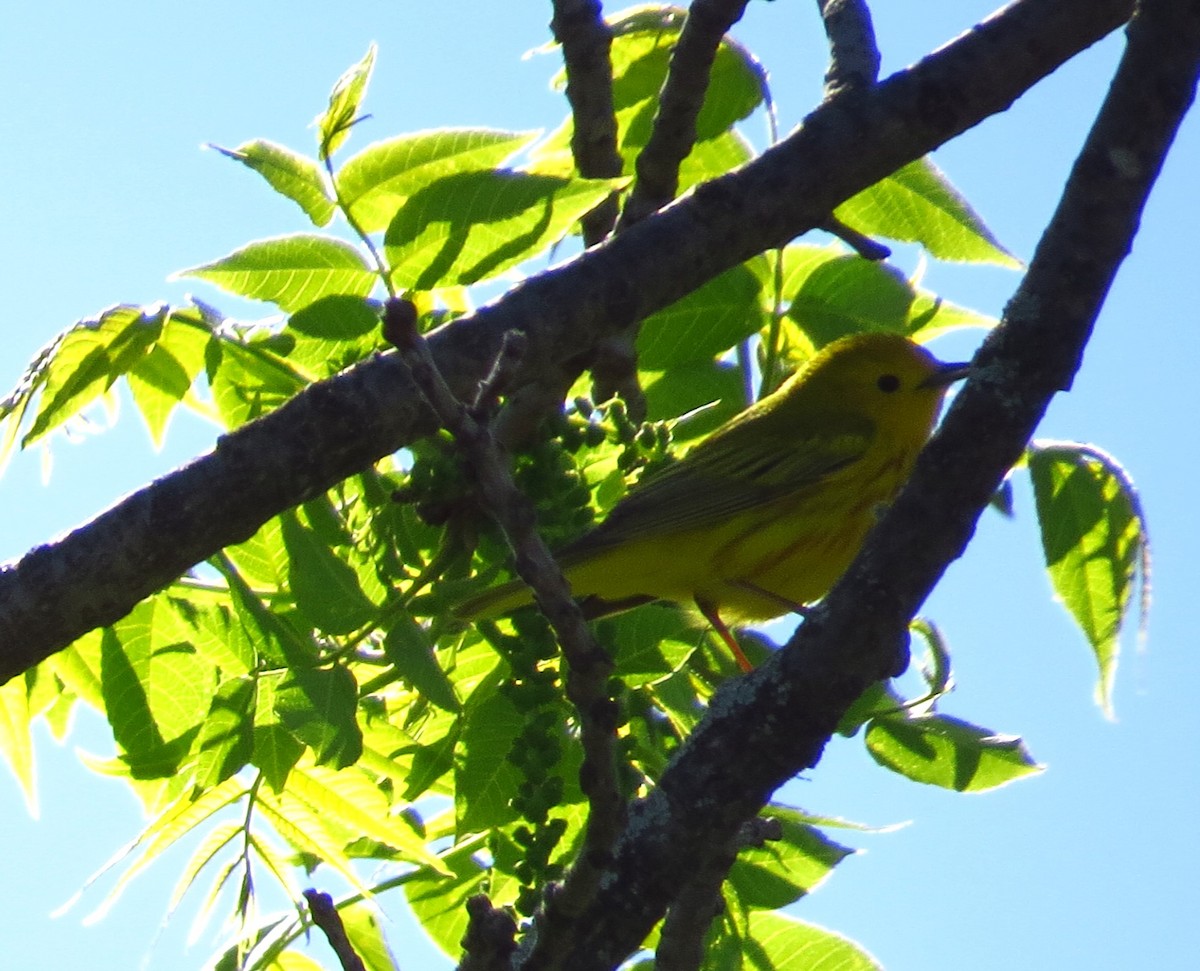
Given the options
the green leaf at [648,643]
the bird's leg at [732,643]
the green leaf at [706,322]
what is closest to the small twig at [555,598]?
the green leaf at [648,643]

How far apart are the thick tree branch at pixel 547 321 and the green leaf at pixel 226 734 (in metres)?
0.48

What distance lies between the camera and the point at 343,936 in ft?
7.07

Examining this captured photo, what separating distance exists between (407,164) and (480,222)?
205 millimetres

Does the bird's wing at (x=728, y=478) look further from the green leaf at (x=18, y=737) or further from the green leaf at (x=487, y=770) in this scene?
the green leaf at (x=18, y=737)

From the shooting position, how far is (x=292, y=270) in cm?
271

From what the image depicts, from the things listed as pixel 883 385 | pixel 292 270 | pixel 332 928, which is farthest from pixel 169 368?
pixel 883 385

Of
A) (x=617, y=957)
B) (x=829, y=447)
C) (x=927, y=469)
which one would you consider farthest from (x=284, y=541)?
(x=829, y=447)

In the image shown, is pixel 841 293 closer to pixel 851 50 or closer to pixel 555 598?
pixel 851 50

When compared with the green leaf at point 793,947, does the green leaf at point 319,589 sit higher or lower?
higher

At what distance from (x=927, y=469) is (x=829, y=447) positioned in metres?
2.52

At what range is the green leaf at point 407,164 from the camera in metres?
2.58

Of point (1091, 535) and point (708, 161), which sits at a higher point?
point (708, 161)

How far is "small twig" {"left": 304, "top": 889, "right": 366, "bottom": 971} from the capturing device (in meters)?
2.14

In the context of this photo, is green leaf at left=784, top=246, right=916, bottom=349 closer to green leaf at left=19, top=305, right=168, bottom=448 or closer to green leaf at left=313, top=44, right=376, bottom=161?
green leaf at left=313, top=44, right=376, bottom=161
